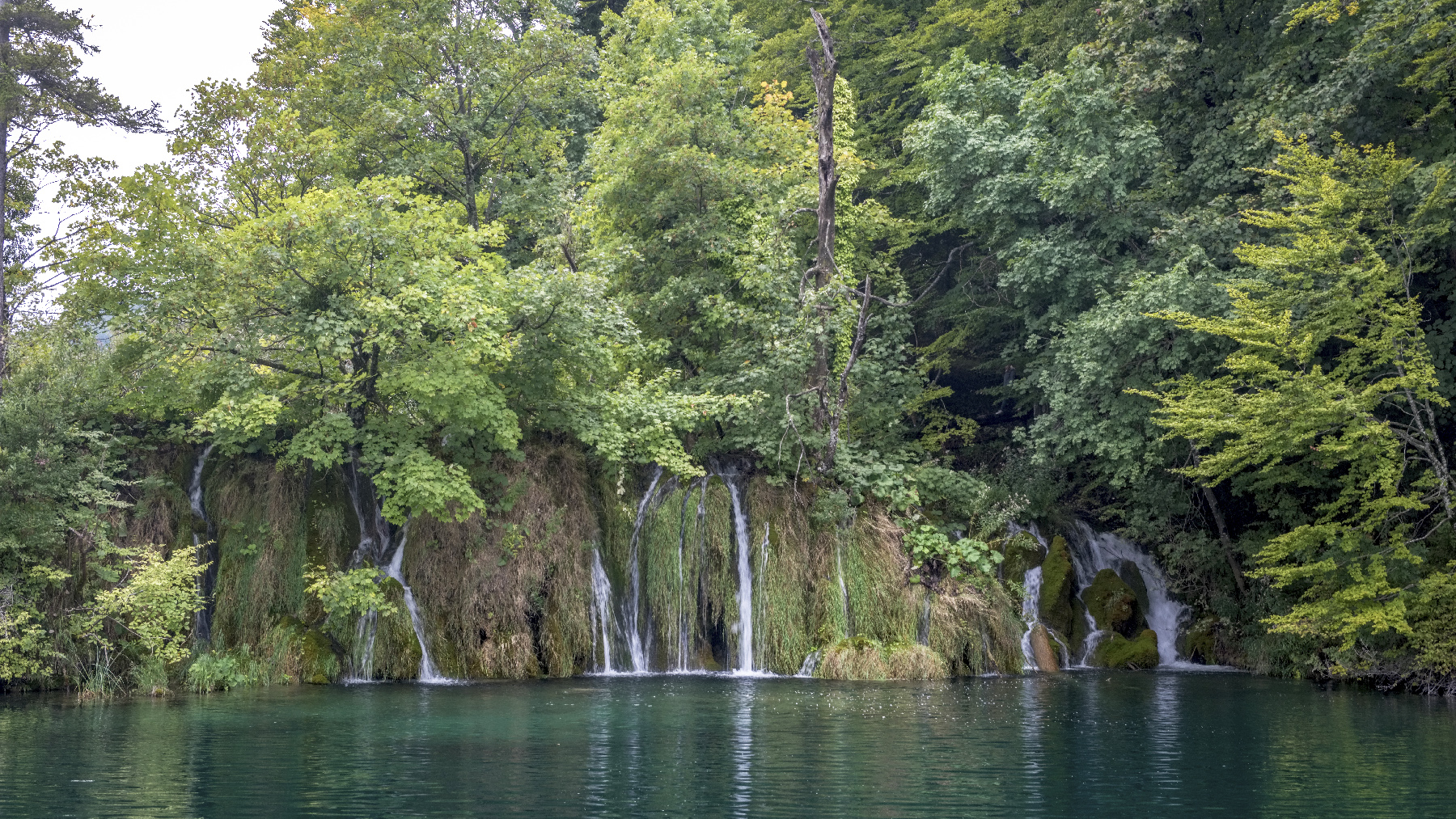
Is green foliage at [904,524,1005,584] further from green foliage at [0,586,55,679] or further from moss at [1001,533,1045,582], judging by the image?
green foliage at [0,586,55,679]

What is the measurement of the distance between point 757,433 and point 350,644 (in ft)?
26.1

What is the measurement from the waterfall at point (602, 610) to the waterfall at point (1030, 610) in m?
7.01

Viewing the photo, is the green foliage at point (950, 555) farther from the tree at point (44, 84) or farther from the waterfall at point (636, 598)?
the tree at point (44, 84)

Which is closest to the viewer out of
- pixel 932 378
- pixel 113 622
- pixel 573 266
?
pixel 113 622

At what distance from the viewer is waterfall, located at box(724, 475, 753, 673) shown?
2047 cm

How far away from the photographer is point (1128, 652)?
72.5ft

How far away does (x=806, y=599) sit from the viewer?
20.5m

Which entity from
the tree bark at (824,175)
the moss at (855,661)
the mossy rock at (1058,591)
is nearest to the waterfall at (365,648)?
the moss at (855,661)

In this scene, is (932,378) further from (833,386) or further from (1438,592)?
(1438,592)

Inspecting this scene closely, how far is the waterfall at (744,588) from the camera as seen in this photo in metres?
20.5

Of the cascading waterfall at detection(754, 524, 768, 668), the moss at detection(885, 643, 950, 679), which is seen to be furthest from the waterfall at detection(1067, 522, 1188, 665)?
the cascading waterfall at detection(754, 524, 768, 668)

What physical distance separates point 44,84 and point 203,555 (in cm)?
1054

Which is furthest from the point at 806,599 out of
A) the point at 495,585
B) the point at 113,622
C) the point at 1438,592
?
the point at 113,622

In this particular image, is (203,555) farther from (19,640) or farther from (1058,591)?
(1058,591)
